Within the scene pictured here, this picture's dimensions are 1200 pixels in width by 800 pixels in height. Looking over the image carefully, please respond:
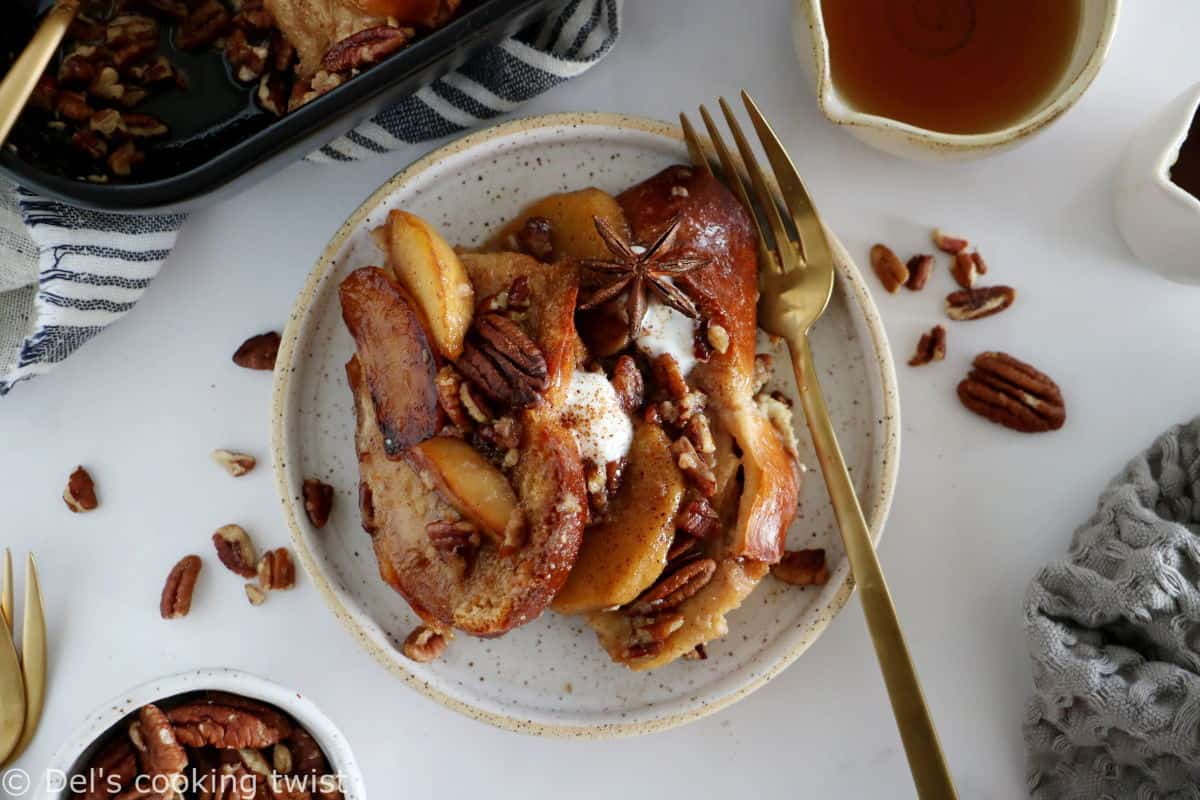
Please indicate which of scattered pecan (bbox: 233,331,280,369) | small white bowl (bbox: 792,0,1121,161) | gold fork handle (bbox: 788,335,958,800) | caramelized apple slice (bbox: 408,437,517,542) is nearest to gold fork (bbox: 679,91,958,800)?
gold fork handle (bbox: 788,335,958,800)

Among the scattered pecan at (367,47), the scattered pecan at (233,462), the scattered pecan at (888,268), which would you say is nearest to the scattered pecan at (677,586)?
the scattered pecan at (888,268)

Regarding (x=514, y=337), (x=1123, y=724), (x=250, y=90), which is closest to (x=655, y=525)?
(x=514, y=337)

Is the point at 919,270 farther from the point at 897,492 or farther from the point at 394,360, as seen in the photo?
the point at 394,360

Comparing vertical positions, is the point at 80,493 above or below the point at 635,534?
below

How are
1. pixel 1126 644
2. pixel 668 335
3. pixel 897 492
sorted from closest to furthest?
pixel 668 335 → pixel 1126 644 → pixel 897 492

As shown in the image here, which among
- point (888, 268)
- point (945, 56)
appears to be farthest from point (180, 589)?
point (945, 56)

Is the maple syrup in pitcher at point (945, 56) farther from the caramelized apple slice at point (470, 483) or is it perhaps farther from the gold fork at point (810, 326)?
the caramelized apple slice at point (470, 483)

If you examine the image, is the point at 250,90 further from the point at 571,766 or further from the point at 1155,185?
the point at 1155,185
